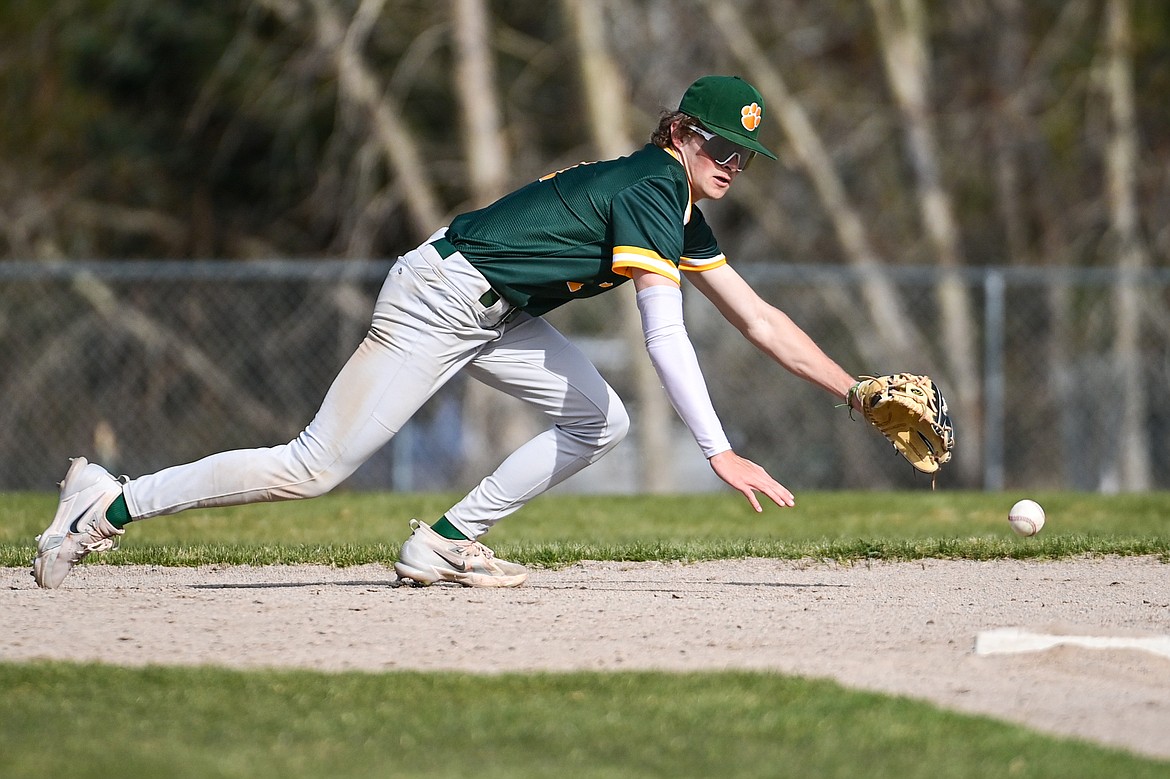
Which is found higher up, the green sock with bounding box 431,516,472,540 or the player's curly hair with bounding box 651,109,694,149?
the player's curly hair with bounding box 651,109,694,149

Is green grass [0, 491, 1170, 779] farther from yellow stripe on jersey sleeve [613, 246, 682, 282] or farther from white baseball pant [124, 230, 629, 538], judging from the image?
yellow stripe on jersey sleeve [613, 246, 682, 282]

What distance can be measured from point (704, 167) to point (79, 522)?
8.21 feet

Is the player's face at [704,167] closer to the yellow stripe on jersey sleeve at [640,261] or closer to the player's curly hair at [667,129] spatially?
the player's curly hair at [667,129]

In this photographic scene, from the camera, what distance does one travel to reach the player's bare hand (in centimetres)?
521

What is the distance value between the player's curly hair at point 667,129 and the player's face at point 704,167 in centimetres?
3

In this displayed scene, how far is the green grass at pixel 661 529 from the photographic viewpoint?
7.58 m

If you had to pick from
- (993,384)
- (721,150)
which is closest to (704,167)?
(721,150)

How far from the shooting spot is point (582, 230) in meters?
5.64

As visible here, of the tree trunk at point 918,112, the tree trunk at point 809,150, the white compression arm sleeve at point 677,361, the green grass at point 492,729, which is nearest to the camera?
the green grass at point 492,729

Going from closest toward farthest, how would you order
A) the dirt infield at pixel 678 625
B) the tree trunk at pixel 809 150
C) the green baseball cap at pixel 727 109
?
the dirt infield at pixel 678 625 < the green baseball cap at pixel 727 109 < the tree trunk at pixel 809 150

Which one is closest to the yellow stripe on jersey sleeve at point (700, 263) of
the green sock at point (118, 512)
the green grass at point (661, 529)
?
the green grass at point (661, 529)

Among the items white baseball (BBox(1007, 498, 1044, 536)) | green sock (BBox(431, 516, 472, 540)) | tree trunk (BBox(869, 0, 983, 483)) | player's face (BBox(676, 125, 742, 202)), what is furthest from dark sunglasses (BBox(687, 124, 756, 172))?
tree trunk (BBox(869, 0, 983, 483))

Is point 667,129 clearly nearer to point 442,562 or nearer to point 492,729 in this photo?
point 442,562

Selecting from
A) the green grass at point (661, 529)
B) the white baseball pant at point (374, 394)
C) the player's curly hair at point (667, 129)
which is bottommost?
A: the green grass at point (661, 529)
